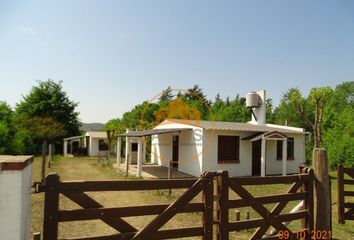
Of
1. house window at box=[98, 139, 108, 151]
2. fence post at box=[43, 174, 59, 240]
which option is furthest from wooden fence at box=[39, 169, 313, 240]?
house window at box=[98, 139, 108, 151]

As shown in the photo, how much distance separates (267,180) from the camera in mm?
5324

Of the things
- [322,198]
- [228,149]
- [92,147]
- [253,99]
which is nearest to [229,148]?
[228,149]

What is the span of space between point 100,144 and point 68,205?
32681mm

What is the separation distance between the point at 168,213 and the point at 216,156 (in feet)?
45.8

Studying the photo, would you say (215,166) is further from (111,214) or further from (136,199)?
(111,214)

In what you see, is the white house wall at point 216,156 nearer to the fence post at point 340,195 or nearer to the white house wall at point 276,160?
the white house wall at point 276,160

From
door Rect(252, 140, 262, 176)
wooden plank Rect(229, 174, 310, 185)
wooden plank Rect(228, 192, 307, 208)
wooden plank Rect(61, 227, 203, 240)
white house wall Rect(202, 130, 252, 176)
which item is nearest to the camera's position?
wooden plank Rect(61, 227, 203, 240)

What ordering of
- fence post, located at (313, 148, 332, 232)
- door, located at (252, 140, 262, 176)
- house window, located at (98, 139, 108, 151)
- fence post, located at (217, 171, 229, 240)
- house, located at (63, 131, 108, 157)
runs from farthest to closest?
house window, located at (98, 139, 108, 151) < house, located at (63, 131, 108, 157) < door, located at (252, 140, 262, 176) < fence post, located at (313, 148, 332, 232) < fence post, located at (217, 171, 229, 240)

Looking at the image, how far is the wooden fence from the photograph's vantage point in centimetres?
366

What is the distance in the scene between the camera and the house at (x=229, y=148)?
17.7 metres

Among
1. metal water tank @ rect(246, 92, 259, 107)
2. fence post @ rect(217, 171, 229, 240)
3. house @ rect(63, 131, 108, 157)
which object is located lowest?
house @ rect(63, 131, 108, 157)

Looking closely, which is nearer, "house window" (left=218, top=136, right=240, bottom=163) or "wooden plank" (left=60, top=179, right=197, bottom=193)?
"wooden plank" (left=60, top=179, right=197, bottom=193)

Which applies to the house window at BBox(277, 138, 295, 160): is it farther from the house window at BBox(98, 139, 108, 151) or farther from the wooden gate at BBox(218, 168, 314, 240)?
the house window at BBox(98, 139, 108, 151)

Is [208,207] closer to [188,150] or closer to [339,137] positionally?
[188,150]
